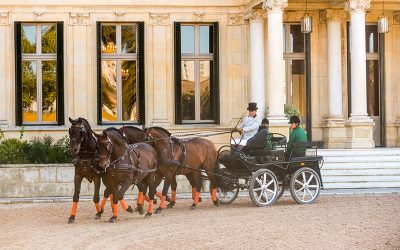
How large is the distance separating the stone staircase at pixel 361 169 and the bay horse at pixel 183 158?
5.05m

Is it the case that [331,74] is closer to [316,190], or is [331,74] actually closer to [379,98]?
[379,98]

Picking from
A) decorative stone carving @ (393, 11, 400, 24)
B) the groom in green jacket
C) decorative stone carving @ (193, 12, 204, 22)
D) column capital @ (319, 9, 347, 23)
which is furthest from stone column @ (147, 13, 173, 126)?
the groom in green jacket

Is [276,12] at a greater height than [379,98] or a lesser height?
greater

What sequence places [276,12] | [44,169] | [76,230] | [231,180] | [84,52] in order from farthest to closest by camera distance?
[84,52] < [276,12] < [44,169] < [231,180] < [76,230]

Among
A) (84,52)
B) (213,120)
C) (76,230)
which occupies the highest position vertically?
(84,52)

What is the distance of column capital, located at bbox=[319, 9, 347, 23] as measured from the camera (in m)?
28.7

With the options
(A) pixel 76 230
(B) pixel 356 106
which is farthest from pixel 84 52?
(A) pixel 76 230

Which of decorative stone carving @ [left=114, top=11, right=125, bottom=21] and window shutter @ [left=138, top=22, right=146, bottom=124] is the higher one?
decorative stone carving @ [left=114, top=11, right=125, bottom=21]

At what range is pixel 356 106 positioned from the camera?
26.6 meters

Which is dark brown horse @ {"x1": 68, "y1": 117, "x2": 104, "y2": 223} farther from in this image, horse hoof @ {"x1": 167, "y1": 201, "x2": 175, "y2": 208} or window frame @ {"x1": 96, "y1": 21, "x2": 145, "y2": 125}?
window frame @ {"x1": 96, "y1": 21, "x2": 145, "y2": 125}

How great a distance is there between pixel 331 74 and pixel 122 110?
6197 millimetres

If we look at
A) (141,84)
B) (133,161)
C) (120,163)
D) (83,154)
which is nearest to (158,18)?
(141,84)

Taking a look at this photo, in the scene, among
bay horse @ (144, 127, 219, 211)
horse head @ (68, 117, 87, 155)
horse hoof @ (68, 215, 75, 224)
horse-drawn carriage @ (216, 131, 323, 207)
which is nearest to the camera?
horse head @ (68, 117, 87, 155)

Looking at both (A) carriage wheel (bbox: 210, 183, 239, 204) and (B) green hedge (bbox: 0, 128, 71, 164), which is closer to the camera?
(A) carriage wheel (bbox: 210, 183, 239, 204)
